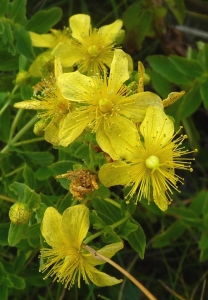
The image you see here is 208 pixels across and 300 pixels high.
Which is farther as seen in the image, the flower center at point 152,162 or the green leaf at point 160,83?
the green leaf at point 160,83

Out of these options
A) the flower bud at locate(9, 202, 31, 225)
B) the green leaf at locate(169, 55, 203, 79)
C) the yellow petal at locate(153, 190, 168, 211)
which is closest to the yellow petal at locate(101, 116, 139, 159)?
the yellow petal at locate(153, 190, 168, 211)

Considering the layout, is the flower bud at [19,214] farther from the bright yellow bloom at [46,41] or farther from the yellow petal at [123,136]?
the bright yellow bloom at [46,41]

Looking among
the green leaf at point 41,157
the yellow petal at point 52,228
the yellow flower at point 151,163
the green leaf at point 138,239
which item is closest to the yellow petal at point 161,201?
the yellow flower at point 151,163

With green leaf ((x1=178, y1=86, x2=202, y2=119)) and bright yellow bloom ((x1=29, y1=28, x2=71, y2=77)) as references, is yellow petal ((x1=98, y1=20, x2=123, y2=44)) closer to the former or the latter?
bright yellow bloom ((x1=29, y1=28, x2=71, y2=77))

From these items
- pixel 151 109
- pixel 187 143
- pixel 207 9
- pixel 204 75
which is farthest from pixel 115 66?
pixel 207 9

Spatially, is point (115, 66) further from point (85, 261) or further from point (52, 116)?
point (85, 261)

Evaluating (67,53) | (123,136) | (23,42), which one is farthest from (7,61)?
(123,136)
